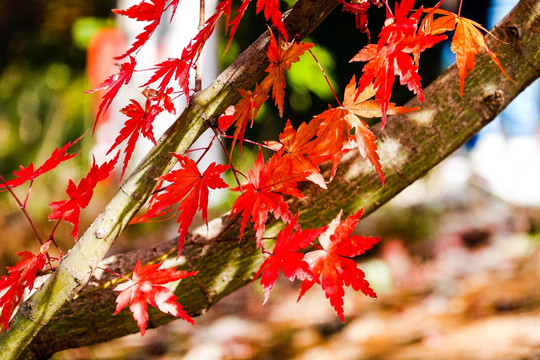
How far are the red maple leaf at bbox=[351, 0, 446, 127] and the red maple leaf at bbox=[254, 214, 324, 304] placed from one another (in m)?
0.19

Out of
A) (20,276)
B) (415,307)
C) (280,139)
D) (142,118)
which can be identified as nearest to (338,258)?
(280,139)

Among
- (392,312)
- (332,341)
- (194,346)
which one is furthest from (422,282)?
(194,346)

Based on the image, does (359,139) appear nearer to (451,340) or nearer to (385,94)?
(385,94)

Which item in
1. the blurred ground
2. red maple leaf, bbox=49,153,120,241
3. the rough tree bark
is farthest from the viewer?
the blurred ground

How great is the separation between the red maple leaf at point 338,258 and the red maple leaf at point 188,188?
168mm

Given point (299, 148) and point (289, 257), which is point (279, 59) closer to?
point (299, 148)

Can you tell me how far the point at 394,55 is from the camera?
590 mm

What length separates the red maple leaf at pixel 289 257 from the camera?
2.01ft

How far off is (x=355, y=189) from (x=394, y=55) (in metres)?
0.30

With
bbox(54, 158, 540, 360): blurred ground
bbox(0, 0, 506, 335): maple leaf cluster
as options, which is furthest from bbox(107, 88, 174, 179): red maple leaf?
bbox(54, 158, 540, 360): blurred ground

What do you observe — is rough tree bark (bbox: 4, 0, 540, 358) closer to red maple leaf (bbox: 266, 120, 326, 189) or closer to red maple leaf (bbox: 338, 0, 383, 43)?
red maple leaf (bbox: 266, 120, 326, 189)

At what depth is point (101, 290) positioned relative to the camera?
82cm

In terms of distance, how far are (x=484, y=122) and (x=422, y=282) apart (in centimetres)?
207

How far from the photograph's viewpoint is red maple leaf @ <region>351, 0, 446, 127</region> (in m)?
0.58
